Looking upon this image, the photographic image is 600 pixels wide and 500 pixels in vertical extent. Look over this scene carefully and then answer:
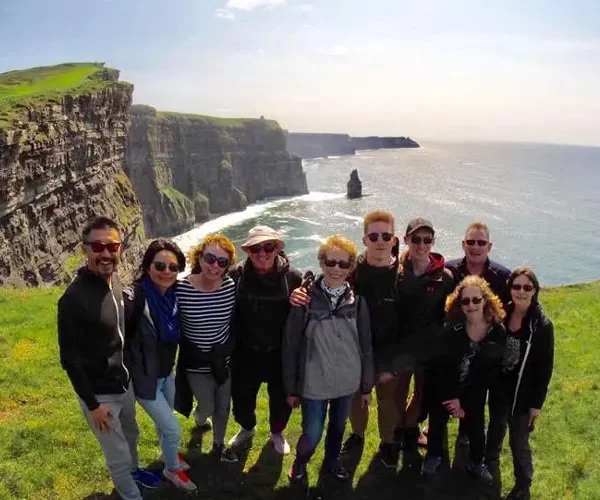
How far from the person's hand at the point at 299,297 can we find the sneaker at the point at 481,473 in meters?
3.34

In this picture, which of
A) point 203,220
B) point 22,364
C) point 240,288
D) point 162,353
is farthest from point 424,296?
point 203,220

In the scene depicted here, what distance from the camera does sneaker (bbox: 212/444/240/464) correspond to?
23.2ft

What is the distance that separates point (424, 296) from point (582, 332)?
32.6 feet

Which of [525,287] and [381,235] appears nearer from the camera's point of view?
[525,287]

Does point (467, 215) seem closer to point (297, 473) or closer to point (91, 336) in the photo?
point (297, 473)

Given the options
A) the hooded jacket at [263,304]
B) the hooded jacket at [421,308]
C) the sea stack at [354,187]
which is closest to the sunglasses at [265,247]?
the hooded jacket at [263,304]

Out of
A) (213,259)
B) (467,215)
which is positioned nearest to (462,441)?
(213,259)

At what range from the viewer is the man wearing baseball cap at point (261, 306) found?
6.24 m

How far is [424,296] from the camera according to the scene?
6.56 metres

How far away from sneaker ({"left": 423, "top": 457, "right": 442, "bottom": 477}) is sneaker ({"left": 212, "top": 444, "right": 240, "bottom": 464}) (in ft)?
8.44

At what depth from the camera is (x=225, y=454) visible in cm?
712

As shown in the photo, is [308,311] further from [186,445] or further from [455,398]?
[186,445]

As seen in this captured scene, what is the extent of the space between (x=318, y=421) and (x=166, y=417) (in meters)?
1.83

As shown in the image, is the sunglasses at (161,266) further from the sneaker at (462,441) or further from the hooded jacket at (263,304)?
the sneaker at (462,441)
